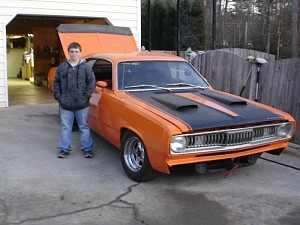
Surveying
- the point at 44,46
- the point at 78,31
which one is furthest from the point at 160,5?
the point at 78,31

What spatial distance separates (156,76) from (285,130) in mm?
2036

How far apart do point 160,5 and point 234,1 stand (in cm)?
837

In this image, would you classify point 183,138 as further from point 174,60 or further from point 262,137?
point 174,60

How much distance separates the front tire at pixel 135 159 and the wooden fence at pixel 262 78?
11.6 ft

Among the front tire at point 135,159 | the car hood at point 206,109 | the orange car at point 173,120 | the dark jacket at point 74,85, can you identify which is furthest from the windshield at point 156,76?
the front tire at point 135,159

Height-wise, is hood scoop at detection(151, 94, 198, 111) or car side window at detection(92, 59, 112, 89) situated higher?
car side window at detection(92, 59, 112, 89)

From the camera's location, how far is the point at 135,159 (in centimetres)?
477

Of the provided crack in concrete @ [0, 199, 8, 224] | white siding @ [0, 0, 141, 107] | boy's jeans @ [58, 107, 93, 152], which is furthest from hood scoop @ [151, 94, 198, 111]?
white siding @ [0, 0, 141, 107]

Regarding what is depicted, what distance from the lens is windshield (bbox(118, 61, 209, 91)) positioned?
539cm

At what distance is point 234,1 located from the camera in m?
30.6

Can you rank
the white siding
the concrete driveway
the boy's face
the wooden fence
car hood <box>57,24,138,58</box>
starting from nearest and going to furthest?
1. the concrete driveway
2. the boy's face
3. the wooden fence
4. car hood <box>57,24,138,58</box>
5. the white siding

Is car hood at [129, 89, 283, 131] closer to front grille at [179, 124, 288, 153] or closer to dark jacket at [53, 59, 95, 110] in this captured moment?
front grille at [179, 124, 288, 153]

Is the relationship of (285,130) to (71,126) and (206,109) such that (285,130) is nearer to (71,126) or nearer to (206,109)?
(206,109)

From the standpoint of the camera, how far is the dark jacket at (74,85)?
529 cm
